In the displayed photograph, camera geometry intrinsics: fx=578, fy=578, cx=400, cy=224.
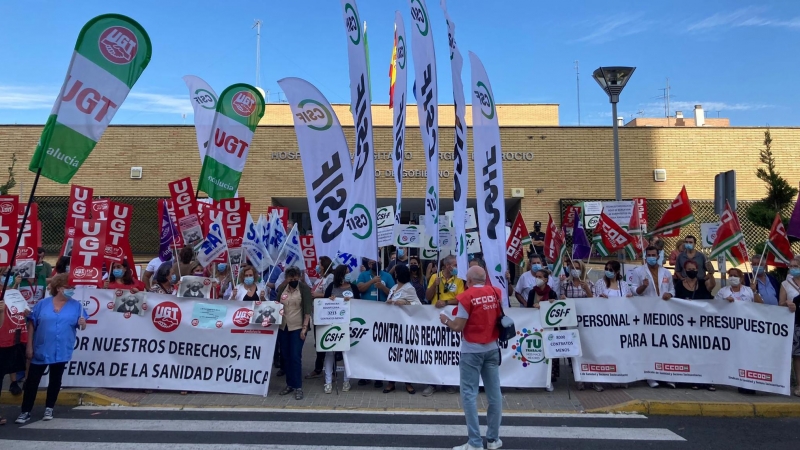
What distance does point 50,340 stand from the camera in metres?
6.73

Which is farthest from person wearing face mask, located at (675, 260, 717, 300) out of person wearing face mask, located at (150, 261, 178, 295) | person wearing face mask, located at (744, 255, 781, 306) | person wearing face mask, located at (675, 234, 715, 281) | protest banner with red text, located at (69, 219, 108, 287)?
protest banner with red text, located at (69, 219, 108, 287)

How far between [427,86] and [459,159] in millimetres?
1396

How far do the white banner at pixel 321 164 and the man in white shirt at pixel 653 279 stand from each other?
4726 millimetres

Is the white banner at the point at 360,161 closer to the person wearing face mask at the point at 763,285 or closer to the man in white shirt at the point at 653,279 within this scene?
the man in white shirt at the point at 653,279

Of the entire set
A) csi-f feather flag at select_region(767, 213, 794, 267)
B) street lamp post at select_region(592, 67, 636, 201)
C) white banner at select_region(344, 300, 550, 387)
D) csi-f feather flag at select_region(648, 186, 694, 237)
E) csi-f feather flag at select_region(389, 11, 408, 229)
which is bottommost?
white banner at select_region(344, 300, 550, 387)

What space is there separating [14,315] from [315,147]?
461cm

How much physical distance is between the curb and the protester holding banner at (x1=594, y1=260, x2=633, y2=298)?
1.92 meters

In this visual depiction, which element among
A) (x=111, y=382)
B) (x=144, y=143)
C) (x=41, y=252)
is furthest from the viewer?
(x=144, y=143)

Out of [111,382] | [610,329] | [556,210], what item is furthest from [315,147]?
[556,210]

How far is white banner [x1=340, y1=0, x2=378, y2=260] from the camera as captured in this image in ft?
29.7

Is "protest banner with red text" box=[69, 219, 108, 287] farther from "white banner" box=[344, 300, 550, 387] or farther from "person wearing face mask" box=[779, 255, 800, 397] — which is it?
"person wearing face mask" box=[779, 255, 800, 397]

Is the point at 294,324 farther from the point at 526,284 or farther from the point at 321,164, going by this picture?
the point at 526,284

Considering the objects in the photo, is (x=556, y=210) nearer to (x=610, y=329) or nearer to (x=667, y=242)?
(x=667, y=242)

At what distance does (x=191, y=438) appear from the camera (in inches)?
237
